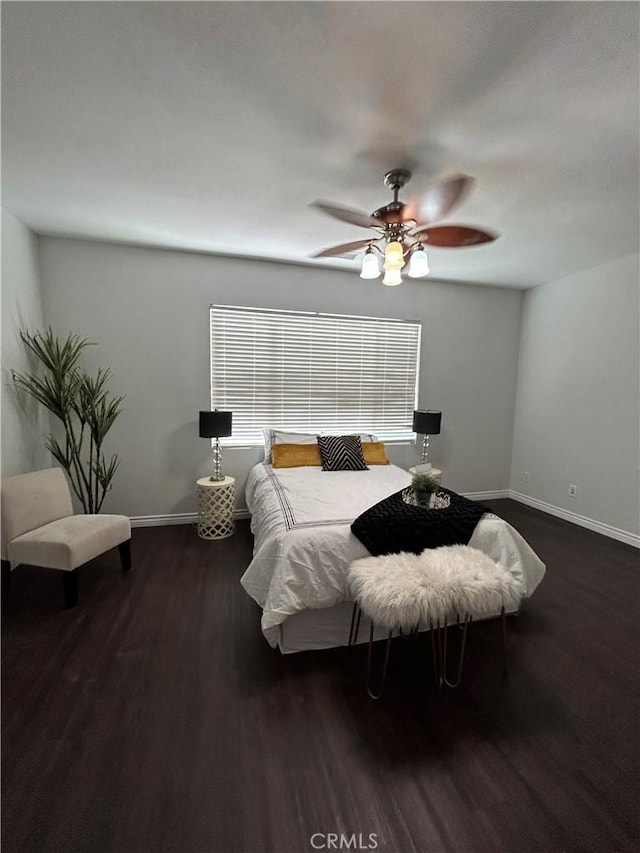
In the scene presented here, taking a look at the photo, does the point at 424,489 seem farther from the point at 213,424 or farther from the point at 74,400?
the point at 74,400

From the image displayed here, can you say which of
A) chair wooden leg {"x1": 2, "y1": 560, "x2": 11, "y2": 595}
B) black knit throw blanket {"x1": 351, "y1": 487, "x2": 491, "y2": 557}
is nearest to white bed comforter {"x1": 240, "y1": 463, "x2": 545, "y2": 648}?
black knit throw blanket {"x1": 351, "y1": 487, "x2": 491, "y2": 557}

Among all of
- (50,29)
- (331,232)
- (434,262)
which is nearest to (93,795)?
(50,29)

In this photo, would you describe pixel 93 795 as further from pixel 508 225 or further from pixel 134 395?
pixel 508 225

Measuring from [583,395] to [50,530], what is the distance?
4990 millimetres

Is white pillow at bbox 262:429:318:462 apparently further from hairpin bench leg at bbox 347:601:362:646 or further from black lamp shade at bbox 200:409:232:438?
hairpin bench leg at bbox 347:601:362:646

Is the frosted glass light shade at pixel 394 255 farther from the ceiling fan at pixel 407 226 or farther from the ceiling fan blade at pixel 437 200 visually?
the ceiling fan blade at pixel 437 200

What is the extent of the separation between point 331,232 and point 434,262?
1.23 metres

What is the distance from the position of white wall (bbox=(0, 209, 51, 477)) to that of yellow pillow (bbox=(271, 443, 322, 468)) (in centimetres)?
203

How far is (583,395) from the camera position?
3979 millimetres

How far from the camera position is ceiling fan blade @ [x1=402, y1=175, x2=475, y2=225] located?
5.66 ft

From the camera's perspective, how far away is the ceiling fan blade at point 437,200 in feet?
5.66

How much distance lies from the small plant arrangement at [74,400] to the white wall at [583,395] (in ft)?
15.3

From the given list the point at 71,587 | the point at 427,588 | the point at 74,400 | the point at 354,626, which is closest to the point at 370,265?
the point at 427,588

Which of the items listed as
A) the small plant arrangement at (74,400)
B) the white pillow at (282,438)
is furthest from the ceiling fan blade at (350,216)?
the small plant arrangement at (74,400)
